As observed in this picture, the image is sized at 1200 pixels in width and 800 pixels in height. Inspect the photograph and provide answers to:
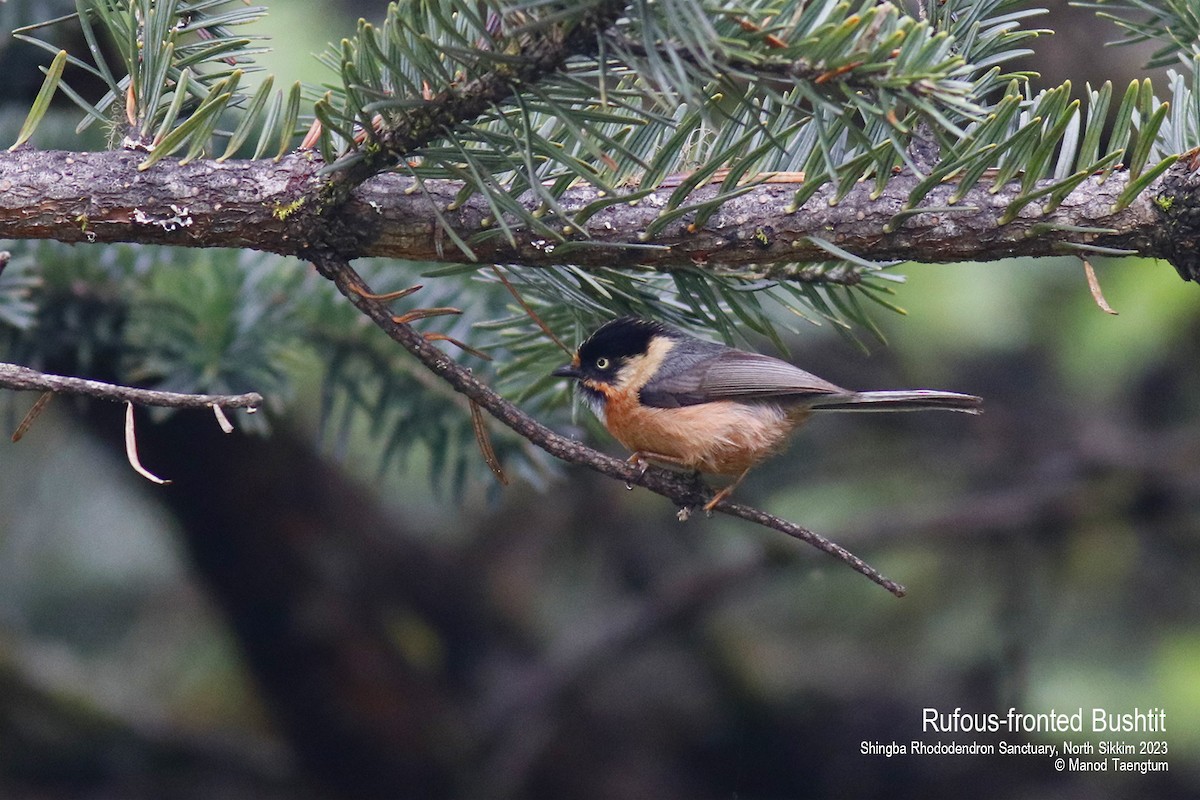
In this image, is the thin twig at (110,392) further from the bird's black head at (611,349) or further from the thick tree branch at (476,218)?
the bird's black head at (611,349)

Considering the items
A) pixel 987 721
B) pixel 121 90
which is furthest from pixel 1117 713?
pixel 121 90

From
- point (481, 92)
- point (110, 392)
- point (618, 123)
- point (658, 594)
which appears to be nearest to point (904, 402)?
point (618, 123)

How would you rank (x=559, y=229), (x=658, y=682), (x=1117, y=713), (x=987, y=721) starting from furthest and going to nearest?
(x=658, y=682) → (x=987, y=721) → (x=1117, y=713) → (x=559, y=229)

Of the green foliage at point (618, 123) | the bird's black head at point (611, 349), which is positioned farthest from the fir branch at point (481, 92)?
the bird's black head at point (611, 349)

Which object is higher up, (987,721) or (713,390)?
(713,390)

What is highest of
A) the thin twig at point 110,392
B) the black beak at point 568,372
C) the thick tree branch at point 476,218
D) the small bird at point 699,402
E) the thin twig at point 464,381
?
the small bird at point 699,402

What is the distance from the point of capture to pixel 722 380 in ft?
10.9

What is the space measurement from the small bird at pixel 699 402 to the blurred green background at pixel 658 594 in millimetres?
586

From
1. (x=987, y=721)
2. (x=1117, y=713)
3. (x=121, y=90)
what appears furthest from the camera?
(x=987, y=721)

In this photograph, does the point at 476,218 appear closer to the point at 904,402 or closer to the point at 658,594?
the point at 904,402

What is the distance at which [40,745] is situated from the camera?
429 centimetres

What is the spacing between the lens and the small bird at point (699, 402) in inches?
120

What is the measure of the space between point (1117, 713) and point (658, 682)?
2.05 meters

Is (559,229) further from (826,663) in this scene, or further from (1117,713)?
(826,663)
